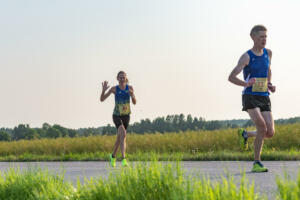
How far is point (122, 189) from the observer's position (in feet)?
16.7

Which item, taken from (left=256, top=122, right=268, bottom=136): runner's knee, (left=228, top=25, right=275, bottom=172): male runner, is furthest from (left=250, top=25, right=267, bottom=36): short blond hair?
(left=256, top=122, right=268, bottom=136): runner's knee

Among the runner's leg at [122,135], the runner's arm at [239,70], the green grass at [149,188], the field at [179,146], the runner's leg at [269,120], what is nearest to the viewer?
the green grass at [149,188]

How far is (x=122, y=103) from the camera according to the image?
402 inches

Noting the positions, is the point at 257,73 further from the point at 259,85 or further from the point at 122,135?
the point at 122,135

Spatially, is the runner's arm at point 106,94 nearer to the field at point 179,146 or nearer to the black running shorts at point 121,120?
the black running shorts at point 121,120

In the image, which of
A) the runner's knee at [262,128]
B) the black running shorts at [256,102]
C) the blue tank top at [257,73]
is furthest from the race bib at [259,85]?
the runner's knee at [262,128]

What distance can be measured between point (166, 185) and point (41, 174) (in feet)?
8.34

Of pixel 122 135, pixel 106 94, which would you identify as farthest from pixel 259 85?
pixel 106 94

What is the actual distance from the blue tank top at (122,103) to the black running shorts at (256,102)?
3256mm

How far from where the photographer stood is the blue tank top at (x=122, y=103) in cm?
1017

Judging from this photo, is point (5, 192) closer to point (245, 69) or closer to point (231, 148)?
point (245, 69)

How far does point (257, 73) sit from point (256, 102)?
499mm

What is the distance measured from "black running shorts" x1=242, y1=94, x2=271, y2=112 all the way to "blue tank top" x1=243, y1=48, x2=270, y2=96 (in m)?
0.07

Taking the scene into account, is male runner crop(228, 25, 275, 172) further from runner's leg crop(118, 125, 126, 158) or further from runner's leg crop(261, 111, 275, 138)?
runner's leg crop(118, 125, 126, 158)
